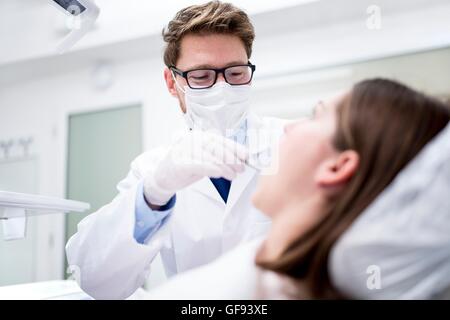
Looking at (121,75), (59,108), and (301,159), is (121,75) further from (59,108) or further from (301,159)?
(301,159)

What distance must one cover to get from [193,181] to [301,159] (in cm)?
29

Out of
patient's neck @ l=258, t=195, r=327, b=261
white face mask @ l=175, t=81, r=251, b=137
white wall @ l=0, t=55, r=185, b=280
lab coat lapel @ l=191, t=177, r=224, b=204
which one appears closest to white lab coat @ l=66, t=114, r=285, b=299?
lab coat lapel @ l=191, t=177, r=224, b=204

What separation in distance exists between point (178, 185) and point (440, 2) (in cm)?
122

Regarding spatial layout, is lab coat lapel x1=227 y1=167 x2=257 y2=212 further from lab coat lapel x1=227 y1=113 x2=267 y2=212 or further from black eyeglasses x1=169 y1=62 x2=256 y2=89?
black eyeglasses x1=169 y1=62 x2=256 y2=89

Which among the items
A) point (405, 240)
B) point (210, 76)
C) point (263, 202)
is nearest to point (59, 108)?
point (210, 76)

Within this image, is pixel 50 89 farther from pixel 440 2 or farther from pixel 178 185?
pixel 440 2

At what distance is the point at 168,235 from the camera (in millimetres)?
955

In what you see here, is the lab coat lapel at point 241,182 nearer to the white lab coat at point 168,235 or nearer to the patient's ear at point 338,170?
the white lab coat at point 168,235

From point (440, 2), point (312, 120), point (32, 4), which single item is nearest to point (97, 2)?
point (32, 4)

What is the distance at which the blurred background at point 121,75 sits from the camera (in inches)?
51.9

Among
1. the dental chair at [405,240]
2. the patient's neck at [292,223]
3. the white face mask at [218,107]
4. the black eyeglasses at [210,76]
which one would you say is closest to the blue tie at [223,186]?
the white face mask at [218,107]

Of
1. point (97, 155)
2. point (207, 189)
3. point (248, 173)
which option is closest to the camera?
point (248, 173)

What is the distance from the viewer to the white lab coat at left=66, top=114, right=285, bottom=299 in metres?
0.87

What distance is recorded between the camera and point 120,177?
1.32m
